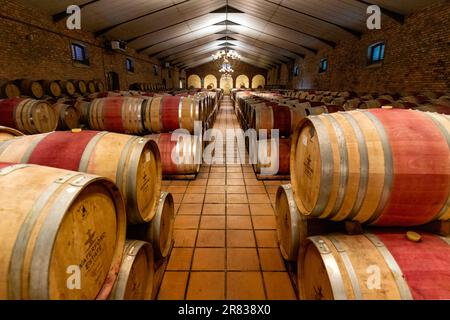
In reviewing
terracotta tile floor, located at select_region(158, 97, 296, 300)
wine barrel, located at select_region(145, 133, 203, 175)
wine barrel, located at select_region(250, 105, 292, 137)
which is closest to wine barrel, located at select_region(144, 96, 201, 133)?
wine barrel, located at select_region(145, 133, 203, 175)

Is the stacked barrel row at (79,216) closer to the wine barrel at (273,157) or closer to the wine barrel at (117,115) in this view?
the wine barrel at (117,115)

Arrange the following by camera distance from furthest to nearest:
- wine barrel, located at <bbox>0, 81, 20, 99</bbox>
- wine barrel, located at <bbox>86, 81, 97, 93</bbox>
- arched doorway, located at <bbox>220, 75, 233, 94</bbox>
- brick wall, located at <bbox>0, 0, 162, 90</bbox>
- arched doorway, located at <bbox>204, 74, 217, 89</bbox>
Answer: arched doorway, located at <bbox>220, 75, 233, 94</bbox> → arched doorway, located at <bbox>204, 74, 217, 89</bbox> → wine barrel, located at <bbox>86, 81, 97, 93</bbox> → brick wall, located at <bbox>0, 0, 162, 90</bbox> → wine barrel, located at <bbox>0, 81, 20, 99</bbox>

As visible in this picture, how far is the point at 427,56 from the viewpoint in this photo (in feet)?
26.8

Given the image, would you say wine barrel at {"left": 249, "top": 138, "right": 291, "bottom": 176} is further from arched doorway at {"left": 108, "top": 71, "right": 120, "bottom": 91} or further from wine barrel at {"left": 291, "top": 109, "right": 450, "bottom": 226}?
arched doorway at {"left": 108, "top": 71, "right": 120, "bottom": 91}

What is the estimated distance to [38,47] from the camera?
8.46 m

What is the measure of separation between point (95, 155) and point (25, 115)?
174 inches

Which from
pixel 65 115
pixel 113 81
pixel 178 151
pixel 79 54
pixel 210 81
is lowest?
pixel 178 151

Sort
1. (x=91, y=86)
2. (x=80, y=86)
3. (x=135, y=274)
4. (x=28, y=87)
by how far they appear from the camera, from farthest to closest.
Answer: (x=91, y=86) < (x=80, y=86) < (x=28, y=87) < (x=135, y=274)

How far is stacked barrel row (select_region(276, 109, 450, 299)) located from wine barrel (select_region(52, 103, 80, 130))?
602 centimetres

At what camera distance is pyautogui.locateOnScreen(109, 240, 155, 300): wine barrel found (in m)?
1.51

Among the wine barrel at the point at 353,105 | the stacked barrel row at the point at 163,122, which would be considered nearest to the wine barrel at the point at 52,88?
the stacked barrel row at the point at 163,122

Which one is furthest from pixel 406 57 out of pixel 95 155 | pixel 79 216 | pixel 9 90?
pixel 9 90

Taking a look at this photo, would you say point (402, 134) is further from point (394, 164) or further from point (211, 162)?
point (211, 162)

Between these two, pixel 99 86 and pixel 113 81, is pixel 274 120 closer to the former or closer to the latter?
pixel 99 86
